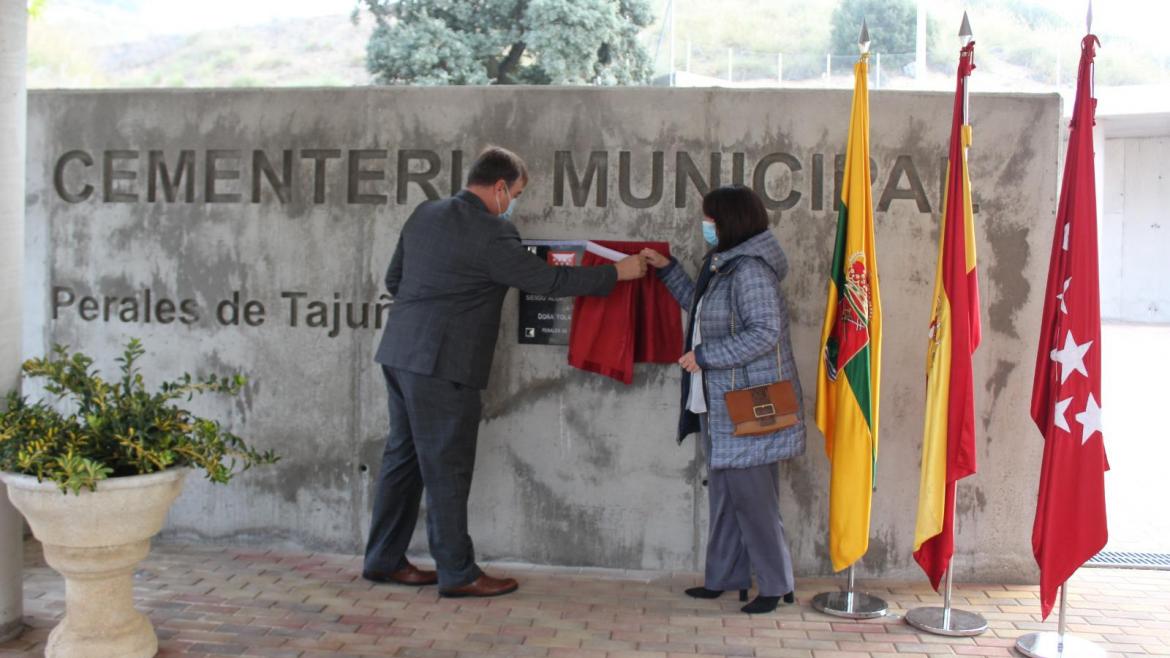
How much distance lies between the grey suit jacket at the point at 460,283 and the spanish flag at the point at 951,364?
1.46 meters

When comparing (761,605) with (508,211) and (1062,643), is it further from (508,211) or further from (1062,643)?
(508,211)

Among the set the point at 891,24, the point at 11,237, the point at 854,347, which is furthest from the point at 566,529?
the point at 891,24

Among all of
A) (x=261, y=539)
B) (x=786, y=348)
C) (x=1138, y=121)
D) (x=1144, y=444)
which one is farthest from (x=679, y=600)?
(x=1138, y=121)

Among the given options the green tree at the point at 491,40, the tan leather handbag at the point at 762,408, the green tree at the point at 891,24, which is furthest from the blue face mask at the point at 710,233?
the green tree at the point at 891,24

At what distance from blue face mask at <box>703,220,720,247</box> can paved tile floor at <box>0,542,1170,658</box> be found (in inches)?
64.1

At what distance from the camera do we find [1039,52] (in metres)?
29.6

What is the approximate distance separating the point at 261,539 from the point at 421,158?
84.4 inches

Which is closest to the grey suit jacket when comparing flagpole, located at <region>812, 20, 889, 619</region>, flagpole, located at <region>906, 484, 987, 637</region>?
flagpole, located at <region>812, 20, 889, 619</region>

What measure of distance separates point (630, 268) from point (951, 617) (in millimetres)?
2077

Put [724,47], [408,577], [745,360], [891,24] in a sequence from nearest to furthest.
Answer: [745,360]
[408,577]
[891,24]
[724,47]

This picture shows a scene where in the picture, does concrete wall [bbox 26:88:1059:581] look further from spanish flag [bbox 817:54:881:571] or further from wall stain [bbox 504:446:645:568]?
spanish flag [bbox 817:54:881:571]

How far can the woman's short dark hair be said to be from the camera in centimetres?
466

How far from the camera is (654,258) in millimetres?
5027

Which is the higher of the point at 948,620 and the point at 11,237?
the point at 11,237
